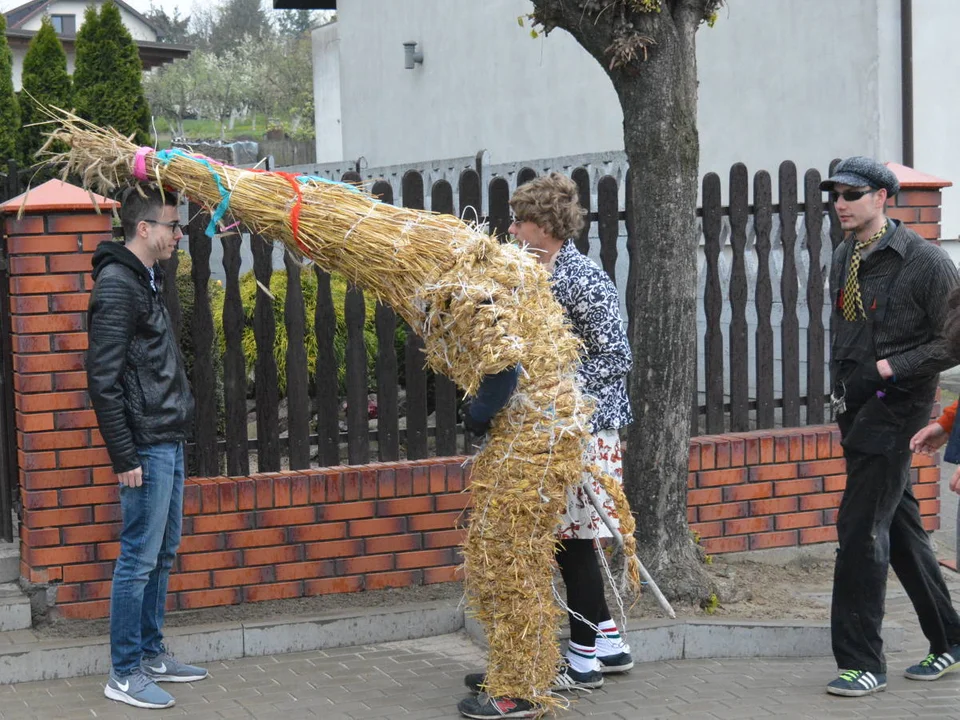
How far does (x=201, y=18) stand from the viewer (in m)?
74.5

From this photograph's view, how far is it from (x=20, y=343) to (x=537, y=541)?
7.54ft

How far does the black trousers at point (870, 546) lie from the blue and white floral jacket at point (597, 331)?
0.96 metres

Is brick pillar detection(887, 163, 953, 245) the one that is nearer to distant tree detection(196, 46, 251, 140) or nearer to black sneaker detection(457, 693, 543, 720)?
black sneaker detection(457, 693, 543, 720)

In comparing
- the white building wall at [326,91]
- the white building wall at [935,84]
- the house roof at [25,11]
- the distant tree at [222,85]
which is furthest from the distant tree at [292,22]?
the white building wall at [935,84]

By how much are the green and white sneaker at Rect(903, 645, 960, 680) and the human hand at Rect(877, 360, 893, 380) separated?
120 cm

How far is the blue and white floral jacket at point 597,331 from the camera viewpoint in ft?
14.6

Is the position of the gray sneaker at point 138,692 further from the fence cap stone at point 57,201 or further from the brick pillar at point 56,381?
the fence cap stone at point 57,201

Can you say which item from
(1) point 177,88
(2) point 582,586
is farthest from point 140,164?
(1) point 177,88

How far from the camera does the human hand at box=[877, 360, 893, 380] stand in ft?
14.7

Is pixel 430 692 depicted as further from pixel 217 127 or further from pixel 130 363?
pixel 217 127

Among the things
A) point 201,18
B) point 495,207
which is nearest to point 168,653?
point 495,207

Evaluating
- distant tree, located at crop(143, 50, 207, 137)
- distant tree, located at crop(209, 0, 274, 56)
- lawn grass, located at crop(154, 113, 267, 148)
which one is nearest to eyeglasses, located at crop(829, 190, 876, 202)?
lawn grass, located at crop(154, 113, 267, 148)

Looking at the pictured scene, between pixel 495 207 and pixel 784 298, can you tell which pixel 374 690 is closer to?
pixel 495 207

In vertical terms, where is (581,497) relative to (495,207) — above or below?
below
